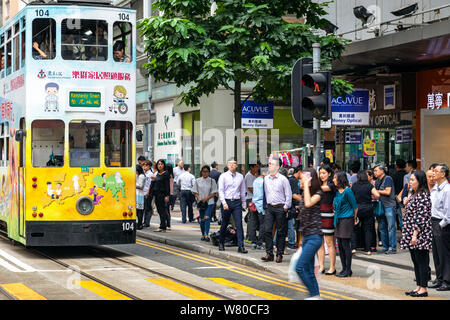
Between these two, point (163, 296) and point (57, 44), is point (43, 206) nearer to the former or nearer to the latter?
point (57, 44)

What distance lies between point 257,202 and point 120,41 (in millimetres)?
4034

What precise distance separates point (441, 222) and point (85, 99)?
6.77 m

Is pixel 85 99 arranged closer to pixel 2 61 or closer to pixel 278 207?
pixel 2 61

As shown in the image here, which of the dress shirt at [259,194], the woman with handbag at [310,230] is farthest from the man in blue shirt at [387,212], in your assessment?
the woman with handbag at [310,230]

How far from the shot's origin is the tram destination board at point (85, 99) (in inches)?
555

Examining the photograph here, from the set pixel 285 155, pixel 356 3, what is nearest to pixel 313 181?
pixel 356 3

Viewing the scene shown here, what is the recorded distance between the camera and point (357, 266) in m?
13.6

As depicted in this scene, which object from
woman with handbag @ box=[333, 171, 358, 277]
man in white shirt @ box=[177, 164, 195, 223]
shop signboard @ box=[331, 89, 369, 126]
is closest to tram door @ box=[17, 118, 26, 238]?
woman with handbag @ box=[333, 171, 358, 277]

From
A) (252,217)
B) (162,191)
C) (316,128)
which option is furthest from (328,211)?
(162,191)

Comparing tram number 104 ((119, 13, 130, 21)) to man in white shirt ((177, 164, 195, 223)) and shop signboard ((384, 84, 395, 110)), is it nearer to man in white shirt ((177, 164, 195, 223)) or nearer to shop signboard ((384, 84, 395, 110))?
man in white shirt ((177, 164, 195, 223))

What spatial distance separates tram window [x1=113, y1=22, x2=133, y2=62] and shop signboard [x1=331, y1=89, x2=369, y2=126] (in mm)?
5954

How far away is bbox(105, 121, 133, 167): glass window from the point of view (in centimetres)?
1430

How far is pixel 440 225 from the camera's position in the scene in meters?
11.0

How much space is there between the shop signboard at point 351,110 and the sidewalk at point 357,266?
423 centimetres
